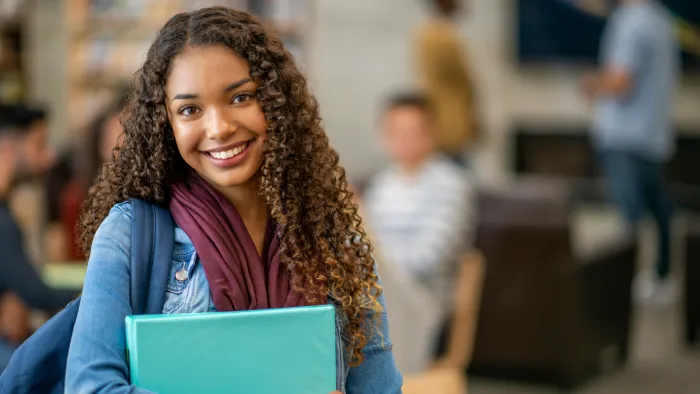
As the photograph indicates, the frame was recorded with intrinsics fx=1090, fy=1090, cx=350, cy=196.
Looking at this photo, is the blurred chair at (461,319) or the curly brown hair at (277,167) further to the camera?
the blurred chair at (461,319)

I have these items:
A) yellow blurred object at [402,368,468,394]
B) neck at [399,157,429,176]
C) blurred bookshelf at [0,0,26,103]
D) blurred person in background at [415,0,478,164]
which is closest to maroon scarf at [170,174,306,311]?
yellow blurred object at [402,368,468,394]

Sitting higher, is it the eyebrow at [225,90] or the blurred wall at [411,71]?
the blurred wall at [411,71]

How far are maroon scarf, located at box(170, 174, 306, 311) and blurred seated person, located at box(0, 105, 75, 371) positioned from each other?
145cm

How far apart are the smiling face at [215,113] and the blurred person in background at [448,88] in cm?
449

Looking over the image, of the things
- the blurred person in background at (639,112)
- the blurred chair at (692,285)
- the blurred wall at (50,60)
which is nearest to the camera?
the blurred chair at (692,285)

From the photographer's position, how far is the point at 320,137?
1.41 metres

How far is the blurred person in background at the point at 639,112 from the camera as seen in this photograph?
5.70m

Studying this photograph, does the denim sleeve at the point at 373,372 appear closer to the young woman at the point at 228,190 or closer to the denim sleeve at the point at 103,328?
the young woman at the point at 228,190

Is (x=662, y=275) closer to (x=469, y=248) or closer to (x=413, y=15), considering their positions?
(x=469, y=248)

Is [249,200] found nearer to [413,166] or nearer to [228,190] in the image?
[228,190]

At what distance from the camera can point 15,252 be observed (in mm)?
2842

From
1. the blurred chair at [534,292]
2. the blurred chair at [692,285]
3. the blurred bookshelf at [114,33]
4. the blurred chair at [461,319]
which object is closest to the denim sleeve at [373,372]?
the blurred chair at [461,319]

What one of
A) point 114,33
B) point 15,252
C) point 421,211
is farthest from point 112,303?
point 114,33

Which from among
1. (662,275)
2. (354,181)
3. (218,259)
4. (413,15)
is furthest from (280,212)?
(413,15)
